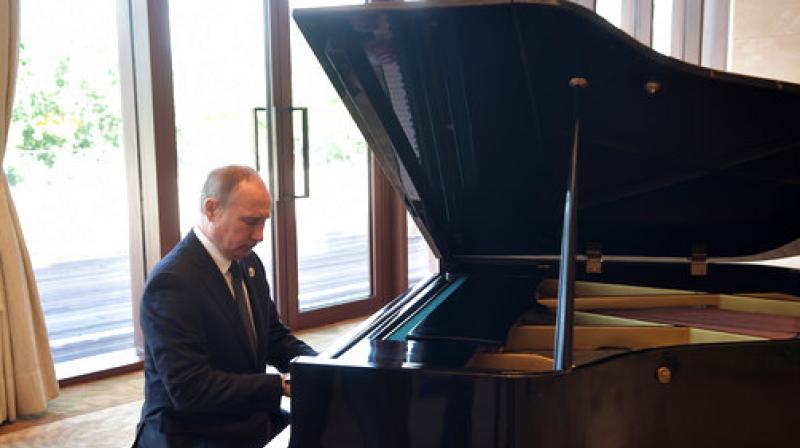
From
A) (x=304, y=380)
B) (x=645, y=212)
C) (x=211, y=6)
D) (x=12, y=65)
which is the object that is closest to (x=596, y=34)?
(x=304, y=380)

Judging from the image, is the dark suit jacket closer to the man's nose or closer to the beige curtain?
the man's nose

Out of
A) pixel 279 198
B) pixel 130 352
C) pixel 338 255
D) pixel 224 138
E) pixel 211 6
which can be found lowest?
pixel 130 352

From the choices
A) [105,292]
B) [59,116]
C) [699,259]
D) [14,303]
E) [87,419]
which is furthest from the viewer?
[105,292]

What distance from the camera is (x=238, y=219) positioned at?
6.26 ft

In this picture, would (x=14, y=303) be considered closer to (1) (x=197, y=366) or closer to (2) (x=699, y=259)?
(1) (x=197, y=366)

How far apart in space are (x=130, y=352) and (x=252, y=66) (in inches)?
64.6

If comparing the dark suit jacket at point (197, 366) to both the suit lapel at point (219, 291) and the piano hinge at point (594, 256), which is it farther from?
the piano hinge at point (594, 256)

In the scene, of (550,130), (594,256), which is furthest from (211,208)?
(594,256)

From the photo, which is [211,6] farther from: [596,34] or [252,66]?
[596,34]

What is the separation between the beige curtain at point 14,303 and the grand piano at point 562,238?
188 centimetres

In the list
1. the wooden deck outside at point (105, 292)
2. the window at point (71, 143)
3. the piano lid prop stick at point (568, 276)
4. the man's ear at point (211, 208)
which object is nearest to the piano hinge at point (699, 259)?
the piano lid prop stick at point (568, 276)

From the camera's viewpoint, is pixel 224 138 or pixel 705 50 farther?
pixel 705 50

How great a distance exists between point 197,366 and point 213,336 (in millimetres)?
103

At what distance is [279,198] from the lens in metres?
4.54
